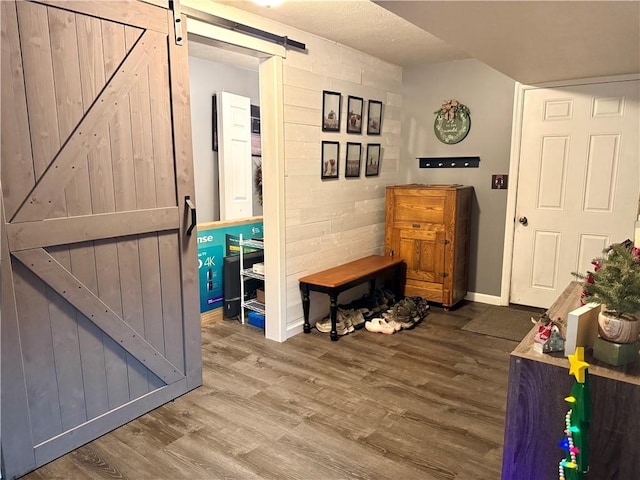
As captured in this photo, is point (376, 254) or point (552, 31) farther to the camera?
point (376, 254)

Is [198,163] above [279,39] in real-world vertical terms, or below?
below

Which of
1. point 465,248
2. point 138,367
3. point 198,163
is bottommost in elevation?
point 138,367

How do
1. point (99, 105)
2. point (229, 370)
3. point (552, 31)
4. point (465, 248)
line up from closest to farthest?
point (99, 105) → point (552, 31) → point (229, 370) → point (465, 248)

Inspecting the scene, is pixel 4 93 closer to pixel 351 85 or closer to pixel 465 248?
pixel 351 85

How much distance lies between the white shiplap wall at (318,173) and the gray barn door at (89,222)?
3.47 ft

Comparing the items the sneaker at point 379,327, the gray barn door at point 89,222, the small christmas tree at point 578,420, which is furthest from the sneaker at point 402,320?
the small christmas tree at point 578,420

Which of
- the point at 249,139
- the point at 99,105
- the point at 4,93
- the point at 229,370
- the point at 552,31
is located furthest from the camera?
the point at 249,139

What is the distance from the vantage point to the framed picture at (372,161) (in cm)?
432

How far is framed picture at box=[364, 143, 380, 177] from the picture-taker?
4324 mm

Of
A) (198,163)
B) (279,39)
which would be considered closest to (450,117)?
(279,39)

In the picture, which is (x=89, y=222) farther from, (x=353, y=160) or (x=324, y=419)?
(x=353, y=160)

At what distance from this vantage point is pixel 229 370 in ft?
10.0

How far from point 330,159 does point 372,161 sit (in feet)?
2.28

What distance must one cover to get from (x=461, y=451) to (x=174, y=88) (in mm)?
2377
